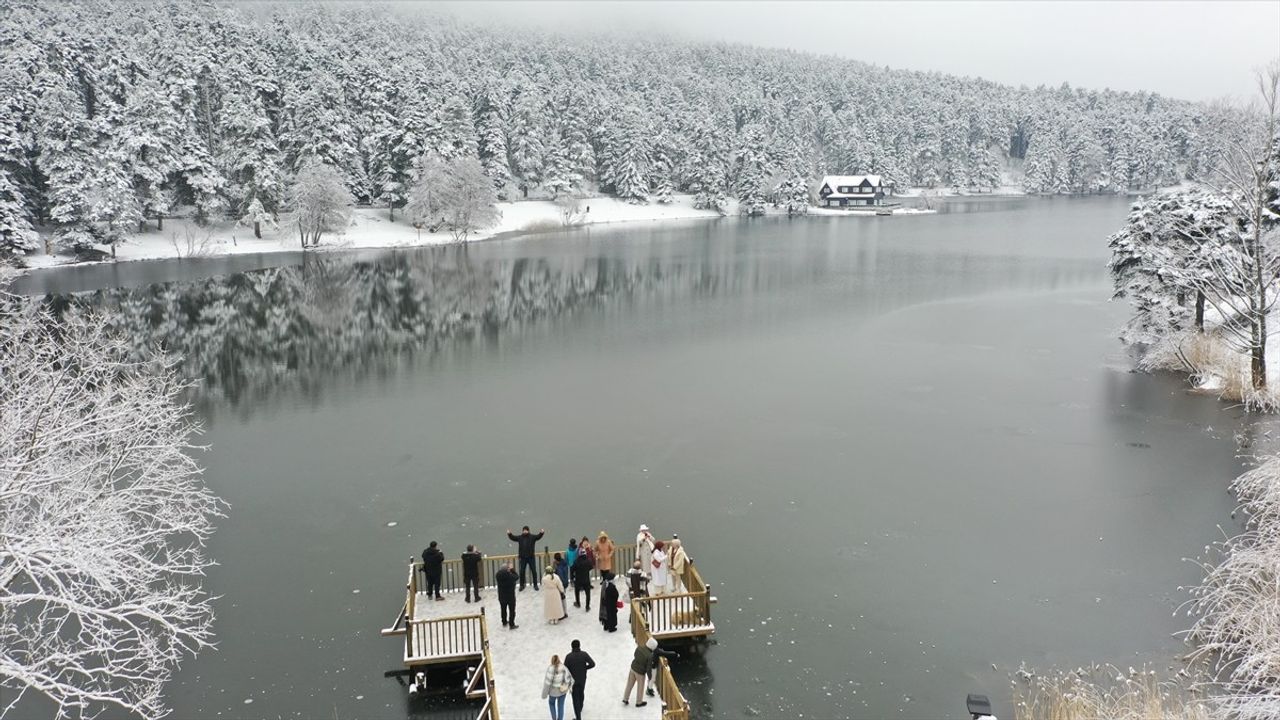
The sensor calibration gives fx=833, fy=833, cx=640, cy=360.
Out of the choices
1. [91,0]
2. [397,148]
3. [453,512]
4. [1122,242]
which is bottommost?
[453,512]

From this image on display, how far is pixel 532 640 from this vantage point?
13141mm

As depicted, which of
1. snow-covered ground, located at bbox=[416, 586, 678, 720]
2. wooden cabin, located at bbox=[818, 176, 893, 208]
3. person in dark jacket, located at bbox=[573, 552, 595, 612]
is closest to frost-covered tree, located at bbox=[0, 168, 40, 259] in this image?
snow-covered ground, located at bbox=[416, 586, 678, 720]

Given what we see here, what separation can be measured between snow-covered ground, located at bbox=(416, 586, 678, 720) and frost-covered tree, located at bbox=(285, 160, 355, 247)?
58.1 m

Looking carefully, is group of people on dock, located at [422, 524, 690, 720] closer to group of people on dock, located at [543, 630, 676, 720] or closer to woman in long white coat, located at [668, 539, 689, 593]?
woman in long white coat, located at [668, 539, 689, 593]

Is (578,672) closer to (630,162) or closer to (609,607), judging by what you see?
(609,607)

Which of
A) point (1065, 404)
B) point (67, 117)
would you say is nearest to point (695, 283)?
point (1065, 404)

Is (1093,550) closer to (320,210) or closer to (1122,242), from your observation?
(1122,242)

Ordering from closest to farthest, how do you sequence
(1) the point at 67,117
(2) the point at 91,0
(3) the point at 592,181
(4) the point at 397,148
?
(1) the point at 67,117, (4) the point at 397,148, (3) the point at 592,181, (2) the point at 91,0

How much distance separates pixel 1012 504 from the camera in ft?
63.3

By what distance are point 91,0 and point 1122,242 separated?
16598 centimetres

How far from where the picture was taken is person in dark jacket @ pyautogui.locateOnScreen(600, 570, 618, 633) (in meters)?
13.2

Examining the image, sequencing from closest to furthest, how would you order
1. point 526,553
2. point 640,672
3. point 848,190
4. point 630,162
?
point 640,672
point 526,553
point 630,162
point 848,190

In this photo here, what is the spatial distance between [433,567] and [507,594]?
1.75m

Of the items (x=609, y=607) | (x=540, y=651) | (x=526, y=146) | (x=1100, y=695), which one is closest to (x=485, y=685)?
(x=540, y=651)
